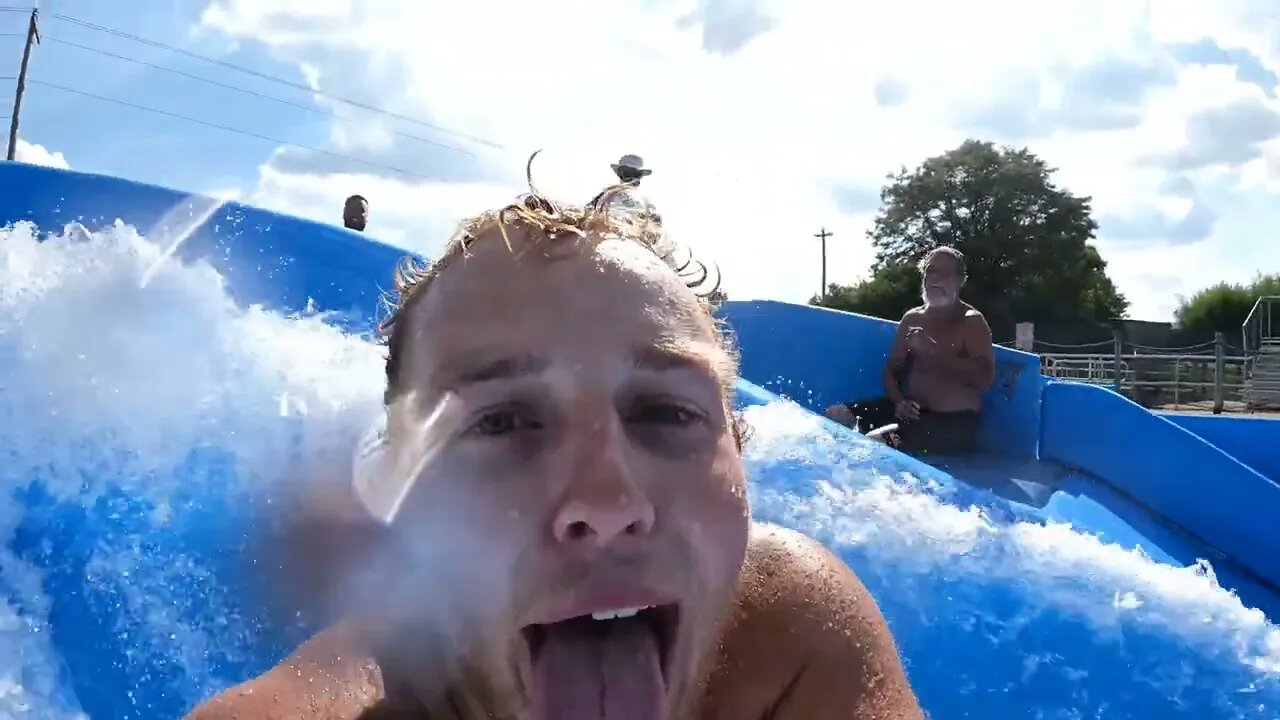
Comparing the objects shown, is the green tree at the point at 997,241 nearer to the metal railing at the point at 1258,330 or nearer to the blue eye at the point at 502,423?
the metal railing at the point at 1258,330

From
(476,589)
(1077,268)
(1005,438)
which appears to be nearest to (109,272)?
(476,589)

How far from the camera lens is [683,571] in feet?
3.59

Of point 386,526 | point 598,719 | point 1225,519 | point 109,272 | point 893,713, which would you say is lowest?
point 1225,519

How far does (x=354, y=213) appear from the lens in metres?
5.38

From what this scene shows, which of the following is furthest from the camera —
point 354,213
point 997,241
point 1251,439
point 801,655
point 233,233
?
point 997,241

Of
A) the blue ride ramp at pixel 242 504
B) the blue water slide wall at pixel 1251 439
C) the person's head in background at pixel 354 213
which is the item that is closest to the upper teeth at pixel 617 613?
the blue ride ramp at pixel 242 504

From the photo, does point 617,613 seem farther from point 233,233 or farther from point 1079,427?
point 1079,427

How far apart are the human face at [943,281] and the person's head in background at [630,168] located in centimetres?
235

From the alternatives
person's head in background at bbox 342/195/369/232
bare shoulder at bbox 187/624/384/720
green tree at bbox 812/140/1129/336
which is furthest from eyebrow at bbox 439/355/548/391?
green tree at bbox 812/140/1129/336

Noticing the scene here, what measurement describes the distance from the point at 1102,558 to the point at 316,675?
3.13 meters

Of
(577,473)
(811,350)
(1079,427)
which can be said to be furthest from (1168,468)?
(577,473)

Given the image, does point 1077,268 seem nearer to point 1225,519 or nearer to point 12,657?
point 1225,519

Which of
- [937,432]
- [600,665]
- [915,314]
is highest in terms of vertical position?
[915,314]

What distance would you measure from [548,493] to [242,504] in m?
1.89
